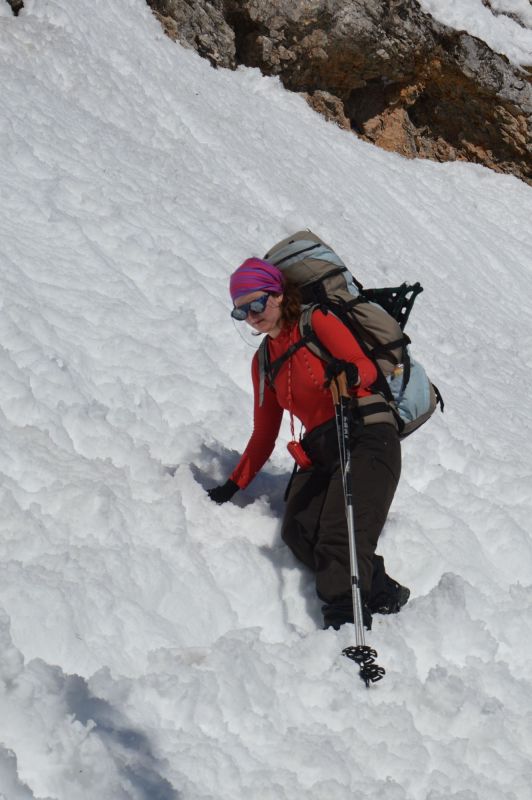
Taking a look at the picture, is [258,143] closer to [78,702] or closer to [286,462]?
[286,462]

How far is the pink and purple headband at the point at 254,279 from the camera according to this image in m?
4.38

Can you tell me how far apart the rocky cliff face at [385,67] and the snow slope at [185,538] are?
657cm

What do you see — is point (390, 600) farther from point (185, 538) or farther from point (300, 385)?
point (300, 385)

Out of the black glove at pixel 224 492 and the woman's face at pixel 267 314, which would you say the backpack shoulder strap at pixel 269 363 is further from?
the black glove at pixel 224 492

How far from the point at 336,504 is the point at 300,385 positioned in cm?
71

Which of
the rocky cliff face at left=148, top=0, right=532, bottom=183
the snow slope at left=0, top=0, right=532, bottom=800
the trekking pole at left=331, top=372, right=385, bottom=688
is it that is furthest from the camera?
the rocky cliff face at left=148, top=0, right=532, bottom=183

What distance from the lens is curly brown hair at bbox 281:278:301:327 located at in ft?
14.8

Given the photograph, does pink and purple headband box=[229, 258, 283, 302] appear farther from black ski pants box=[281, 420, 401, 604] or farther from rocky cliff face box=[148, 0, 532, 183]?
rocky cliff face box=[148, 0, 532, 183]

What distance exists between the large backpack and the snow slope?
0.81m

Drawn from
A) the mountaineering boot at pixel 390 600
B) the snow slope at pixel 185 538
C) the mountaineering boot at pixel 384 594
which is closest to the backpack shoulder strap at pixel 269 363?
the snow slope at pixel 185 538

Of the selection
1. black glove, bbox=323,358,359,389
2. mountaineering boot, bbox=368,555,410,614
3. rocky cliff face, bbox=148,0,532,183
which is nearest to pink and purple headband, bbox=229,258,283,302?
black glove, bbox=323,358,359,389

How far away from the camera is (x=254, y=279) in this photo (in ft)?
14.4

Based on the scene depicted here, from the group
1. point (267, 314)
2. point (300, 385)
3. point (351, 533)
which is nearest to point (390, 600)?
point (351, 533)

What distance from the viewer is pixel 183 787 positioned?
9.65 ft
